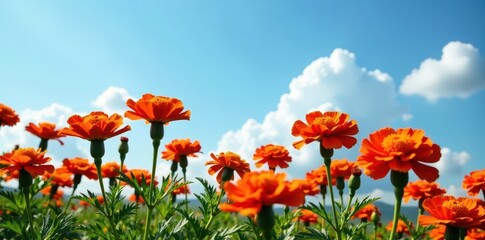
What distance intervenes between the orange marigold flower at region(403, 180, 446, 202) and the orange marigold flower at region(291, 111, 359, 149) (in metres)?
2.05

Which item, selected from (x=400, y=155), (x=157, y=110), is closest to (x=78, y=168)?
(x=157, y=110)

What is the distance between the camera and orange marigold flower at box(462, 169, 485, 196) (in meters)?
4.15

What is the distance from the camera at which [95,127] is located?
2.73 meters

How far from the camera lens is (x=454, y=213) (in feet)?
8.16

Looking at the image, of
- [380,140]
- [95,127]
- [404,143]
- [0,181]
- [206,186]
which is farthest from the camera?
[0,181]

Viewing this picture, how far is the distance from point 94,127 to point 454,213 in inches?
94.6

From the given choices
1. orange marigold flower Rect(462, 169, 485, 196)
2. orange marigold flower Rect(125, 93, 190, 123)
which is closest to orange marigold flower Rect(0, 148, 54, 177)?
orange marigold flower Rect(125, 93, 190, 123)

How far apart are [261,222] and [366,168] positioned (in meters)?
0.85

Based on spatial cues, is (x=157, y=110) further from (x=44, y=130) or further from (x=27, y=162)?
(x=44, y=130)

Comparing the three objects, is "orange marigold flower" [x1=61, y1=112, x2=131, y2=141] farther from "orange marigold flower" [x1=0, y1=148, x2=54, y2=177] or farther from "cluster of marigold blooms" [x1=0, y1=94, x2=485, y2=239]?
"orange marigold flower" [x1=0, y1=148, x2=54, y2=177]

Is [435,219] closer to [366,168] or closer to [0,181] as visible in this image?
[366,168]

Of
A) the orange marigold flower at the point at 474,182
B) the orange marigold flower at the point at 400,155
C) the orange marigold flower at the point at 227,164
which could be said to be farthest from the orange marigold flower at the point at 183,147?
the orange marigold flower at the point at 474,182

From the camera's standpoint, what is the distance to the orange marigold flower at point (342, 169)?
4227mm

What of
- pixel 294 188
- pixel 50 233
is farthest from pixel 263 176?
pixel 50 233
